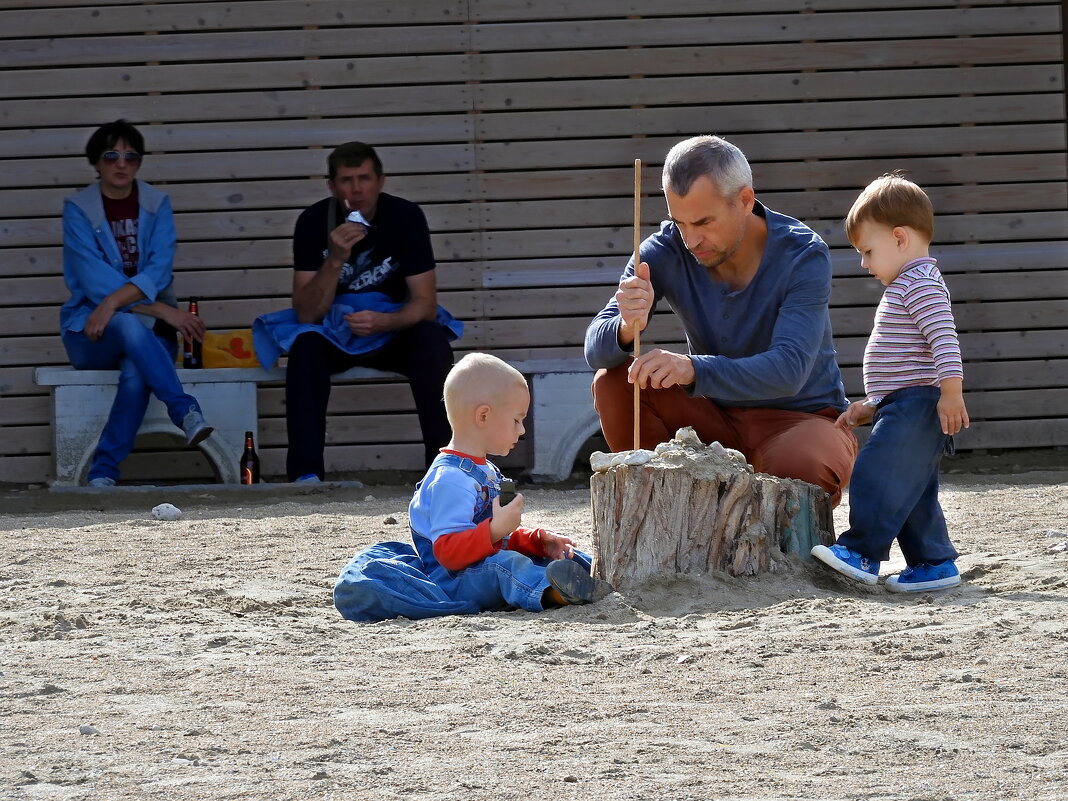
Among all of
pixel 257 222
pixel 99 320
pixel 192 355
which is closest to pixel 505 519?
pixel 99 320

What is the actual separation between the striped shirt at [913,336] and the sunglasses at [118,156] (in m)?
5.06

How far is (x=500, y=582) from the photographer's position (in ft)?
13.3

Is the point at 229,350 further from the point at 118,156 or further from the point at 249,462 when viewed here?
the point at 118,156

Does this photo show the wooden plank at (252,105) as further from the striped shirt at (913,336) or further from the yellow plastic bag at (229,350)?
the striped shirt at (913,336)

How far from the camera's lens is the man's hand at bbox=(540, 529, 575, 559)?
13.8 feet

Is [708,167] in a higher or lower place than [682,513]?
higher

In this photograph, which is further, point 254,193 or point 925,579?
point 254,193

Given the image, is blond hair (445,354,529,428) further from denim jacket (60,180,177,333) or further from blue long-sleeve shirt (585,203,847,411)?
denim jacket (60,180,177,333)

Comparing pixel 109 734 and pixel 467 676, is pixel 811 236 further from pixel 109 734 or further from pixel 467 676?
pixel 109 734

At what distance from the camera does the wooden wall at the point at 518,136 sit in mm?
8859

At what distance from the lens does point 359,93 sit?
350 inches

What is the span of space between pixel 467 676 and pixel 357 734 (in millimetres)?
502

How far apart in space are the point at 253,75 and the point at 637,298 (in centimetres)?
531

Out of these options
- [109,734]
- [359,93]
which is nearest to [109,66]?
[359,93]
